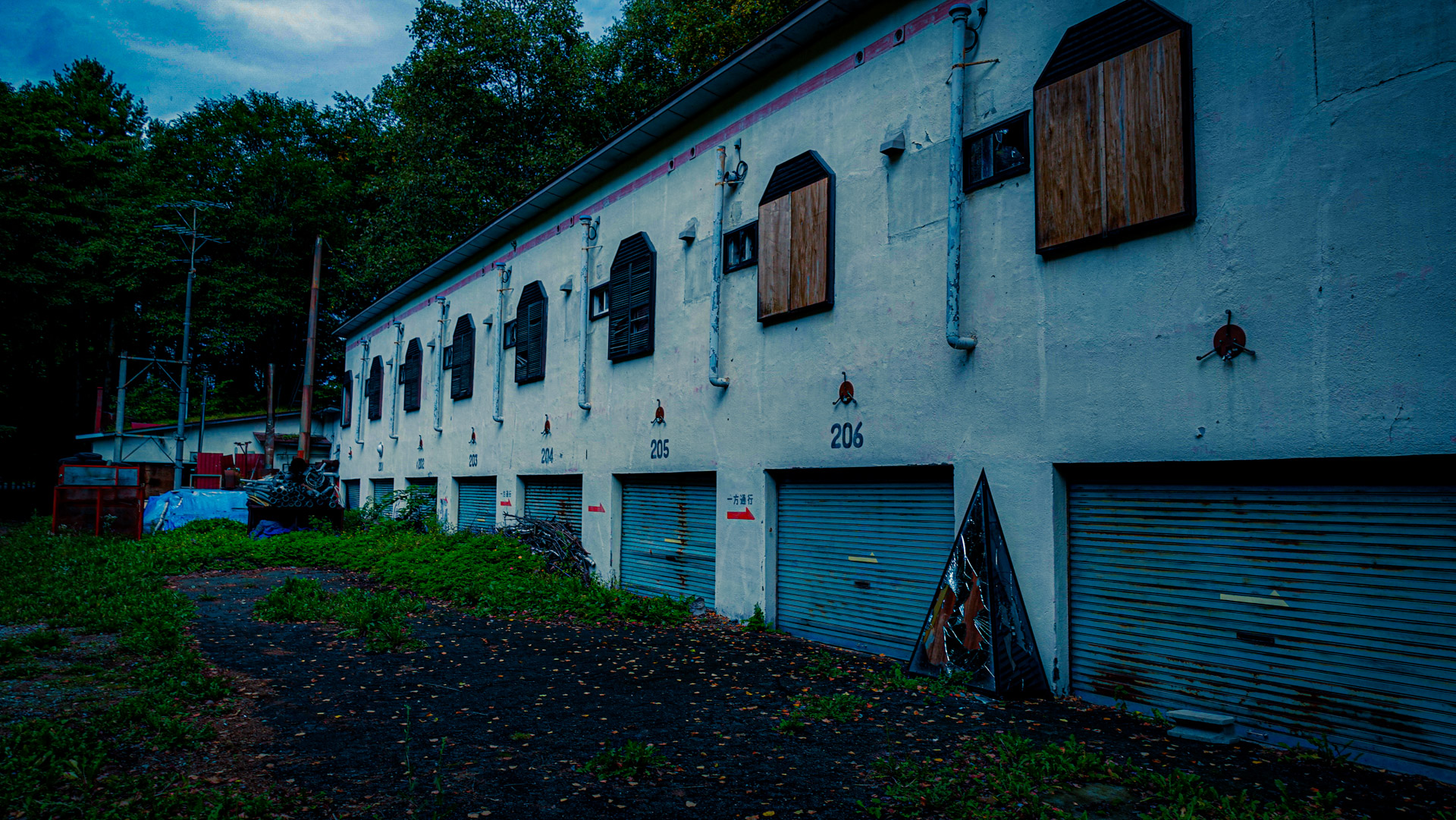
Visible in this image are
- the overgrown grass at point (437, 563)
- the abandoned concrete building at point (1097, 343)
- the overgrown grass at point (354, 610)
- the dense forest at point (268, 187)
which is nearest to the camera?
the abandoned concrete building at point (1097, 343)

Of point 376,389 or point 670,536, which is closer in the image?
point 670,536

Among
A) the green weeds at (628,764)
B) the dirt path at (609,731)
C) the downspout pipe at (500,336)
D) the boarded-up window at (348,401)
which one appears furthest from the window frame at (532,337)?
the boarded-up window at (348,401)

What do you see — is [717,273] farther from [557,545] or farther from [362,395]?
[362,395]

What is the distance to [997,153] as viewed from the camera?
711 centimetres

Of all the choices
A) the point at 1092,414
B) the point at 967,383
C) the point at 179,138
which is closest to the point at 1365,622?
the point at 1092,414

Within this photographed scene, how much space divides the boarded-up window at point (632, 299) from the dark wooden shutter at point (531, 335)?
251cm

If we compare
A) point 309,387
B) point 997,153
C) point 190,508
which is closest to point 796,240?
point 997,153

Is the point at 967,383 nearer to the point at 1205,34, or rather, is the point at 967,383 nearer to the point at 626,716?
the point at 1205,34

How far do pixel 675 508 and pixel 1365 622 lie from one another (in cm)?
782

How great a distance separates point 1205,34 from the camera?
568 cm

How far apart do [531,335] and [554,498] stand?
321 centimetres

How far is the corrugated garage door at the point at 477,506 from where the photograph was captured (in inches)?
660

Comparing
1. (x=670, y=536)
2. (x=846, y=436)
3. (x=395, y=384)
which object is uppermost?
(x=395, y=384)

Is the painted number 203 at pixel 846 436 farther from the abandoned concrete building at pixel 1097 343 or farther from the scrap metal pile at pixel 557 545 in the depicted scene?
the scrap metal pile at pixel 557 545
